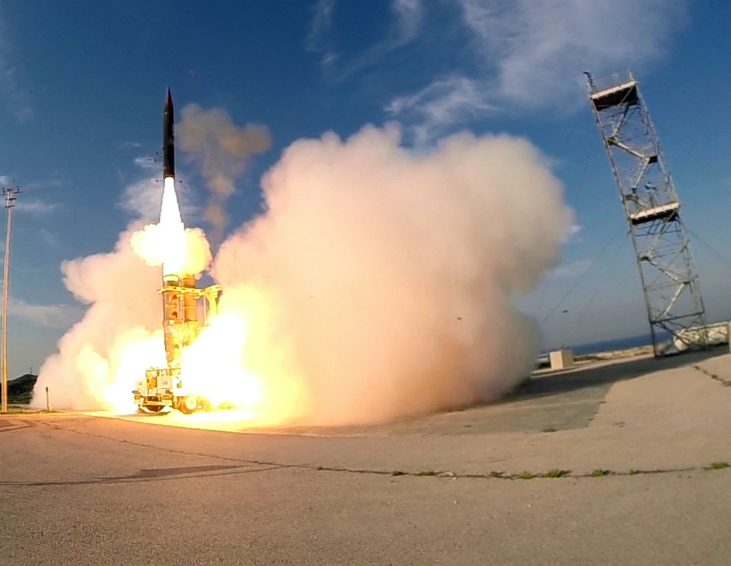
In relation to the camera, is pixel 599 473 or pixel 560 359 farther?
pixel 560 359

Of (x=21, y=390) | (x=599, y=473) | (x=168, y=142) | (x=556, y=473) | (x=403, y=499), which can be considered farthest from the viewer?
(x=21, y=390)

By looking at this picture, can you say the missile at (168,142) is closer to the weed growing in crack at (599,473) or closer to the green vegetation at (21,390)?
the weed growing in crack at (599,473)

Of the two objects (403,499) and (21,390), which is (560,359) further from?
(21,390)

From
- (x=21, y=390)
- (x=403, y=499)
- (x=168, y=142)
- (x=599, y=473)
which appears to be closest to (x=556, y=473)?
(x=599, y=473)

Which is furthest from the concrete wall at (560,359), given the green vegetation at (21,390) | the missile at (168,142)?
the green vegetation at (21,390)

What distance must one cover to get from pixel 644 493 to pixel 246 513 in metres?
3.91

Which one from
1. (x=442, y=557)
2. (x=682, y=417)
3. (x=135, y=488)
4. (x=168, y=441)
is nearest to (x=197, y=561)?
(x=442, y=557)

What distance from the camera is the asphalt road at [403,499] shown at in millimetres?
4945

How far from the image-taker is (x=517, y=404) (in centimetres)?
1644

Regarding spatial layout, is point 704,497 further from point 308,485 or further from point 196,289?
point 196,289

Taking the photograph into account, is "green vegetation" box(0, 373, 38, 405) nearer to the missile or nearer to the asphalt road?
the missile

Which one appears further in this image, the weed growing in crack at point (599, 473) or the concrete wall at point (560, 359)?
the concrete wall at point (560, 359)

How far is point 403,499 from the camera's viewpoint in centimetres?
675

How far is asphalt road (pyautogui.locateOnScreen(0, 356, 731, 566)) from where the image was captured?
4.95 meters
